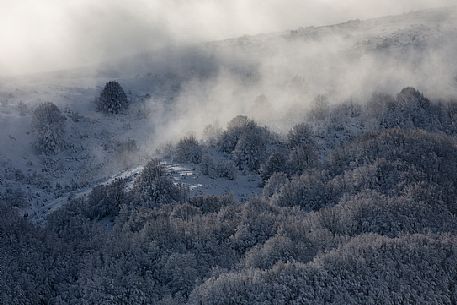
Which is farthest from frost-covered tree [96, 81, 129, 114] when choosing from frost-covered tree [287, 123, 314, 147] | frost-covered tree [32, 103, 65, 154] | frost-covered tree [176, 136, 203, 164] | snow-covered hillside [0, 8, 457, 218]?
frost-covered tree [287, 123, 314, 147]

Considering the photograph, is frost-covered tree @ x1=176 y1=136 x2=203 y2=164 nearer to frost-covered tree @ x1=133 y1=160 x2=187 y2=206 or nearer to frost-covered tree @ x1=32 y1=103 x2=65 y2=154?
frost-covered tree @ x1=133 y1=160 x2=187 y2=206

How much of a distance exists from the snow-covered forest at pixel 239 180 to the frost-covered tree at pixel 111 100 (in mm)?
225

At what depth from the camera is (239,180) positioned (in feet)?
172

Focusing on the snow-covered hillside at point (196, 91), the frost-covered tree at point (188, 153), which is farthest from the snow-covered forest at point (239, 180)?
the snow-covered hillside at point (196, 91)

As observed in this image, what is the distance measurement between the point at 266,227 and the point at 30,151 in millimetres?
38080

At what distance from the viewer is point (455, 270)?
96.2 ft

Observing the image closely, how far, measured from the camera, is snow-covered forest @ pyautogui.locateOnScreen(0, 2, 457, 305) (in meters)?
30.1

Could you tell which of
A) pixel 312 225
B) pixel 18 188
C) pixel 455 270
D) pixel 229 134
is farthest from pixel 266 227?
pixel 18 188

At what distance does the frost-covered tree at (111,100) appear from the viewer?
77.6 m

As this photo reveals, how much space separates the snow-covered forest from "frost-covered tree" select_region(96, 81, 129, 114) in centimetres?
22

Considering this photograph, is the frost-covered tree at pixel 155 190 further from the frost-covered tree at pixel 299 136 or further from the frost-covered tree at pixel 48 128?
the frost-covered tree at pixel 48 128

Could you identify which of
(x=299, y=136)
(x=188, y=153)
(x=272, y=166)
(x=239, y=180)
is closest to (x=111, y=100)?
(x=188, y=153)

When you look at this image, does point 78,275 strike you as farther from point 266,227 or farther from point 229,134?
point 229,134

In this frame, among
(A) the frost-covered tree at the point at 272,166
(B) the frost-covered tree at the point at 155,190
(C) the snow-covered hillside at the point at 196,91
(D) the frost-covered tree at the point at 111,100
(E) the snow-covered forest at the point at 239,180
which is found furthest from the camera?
(D) the frost-covered tree at the point at 111,100
